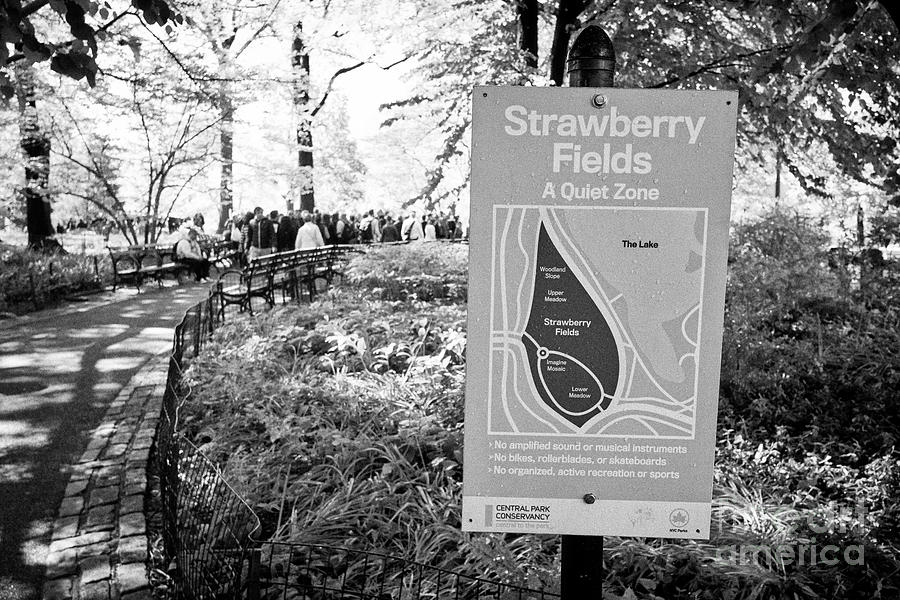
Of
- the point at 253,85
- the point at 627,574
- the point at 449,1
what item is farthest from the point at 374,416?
the point at 253,85

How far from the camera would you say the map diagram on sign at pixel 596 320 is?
215 centimetres

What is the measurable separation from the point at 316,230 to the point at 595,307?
1639 centimetres

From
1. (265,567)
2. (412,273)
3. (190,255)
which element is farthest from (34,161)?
(265,567)

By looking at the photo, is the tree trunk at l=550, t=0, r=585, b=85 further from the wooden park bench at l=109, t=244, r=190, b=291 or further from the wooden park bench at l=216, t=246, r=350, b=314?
the wooden park bench at l=109, t=244, r=190, b=291

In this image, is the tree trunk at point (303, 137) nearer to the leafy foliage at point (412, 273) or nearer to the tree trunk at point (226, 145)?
→ the tree trunk at point (226, 145)

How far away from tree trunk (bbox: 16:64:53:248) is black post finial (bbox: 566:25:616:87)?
1436 cm

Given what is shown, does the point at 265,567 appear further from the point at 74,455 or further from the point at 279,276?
the point at 279,276

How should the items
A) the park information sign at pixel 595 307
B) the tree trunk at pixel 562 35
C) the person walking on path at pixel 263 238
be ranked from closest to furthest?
1. the park information sign at pixel 595 307
2. the tree trunk at pixel 562 35
3. the person walking on path at pixel 263 238

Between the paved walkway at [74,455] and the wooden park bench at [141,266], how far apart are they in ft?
16.7

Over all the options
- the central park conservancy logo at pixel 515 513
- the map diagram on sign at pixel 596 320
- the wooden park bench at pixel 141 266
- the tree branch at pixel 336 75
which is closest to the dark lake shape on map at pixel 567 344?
the map diagram on sign at pixel 596 320

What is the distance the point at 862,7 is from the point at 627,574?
3.84m

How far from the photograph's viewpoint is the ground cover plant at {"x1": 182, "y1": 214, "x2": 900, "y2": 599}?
3.96 meters

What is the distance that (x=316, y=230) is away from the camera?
1809 centimetres

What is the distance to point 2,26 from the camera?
4.45 meters
